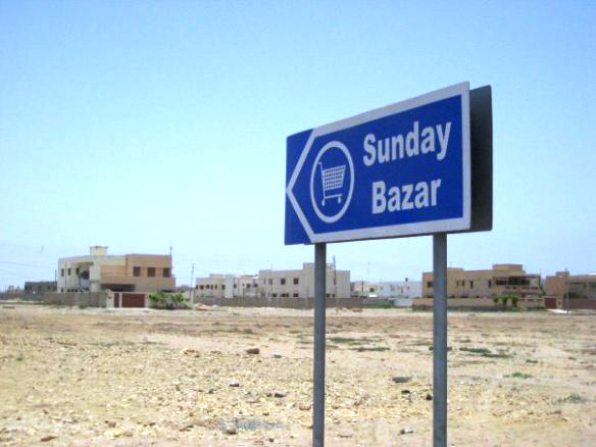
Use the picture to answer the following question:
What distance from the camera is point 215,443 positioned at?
30.5 ft

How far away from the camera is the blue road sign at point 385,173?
418cm

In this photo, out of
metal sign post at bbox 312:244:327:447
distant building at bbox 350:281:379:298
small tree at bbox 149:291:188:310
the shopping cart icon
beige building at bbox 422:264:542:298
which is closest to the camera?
the shopping cart icon

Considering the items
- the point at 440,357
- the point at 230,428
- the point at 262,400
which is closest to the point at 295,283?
the point at 262,400

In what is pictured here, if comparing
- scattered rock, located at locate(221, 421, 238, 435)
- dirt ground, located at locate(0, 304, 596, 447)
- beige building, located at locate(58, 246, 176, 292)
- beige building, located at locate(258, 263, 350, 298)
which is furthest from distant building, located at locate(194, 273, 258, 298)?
scattered rock, located at locate(221, 421, 238, 435)

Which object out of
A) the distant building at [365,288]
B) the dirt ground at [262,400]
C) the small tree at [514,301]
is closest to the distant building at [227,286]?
the distant building at [365,288]

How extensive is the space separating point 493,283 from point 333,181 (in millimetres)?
128879

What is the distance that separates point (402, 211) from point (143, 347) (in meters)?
23.0

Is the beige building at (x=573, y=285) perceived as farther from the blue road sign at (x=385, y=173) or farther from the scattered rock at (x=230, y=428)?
the blue road sign at (x=385, y=173)

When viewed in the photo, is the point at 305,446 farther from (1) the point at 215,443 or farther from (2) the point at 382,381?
(2) the point at 382,381

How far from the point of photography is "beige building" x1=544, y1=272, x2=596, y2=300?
13688cm

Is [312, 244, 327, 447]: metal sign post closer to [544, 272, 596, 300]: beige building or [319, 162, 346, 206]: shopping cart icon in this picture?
[319, 162, 346, 206]: shopping cart icon

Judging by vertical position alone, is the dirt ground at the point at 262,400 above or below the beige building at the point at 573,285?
below

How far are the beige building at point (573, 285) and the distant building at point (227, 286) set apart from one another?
2405 inches

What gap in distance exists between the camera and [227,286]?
532ft
